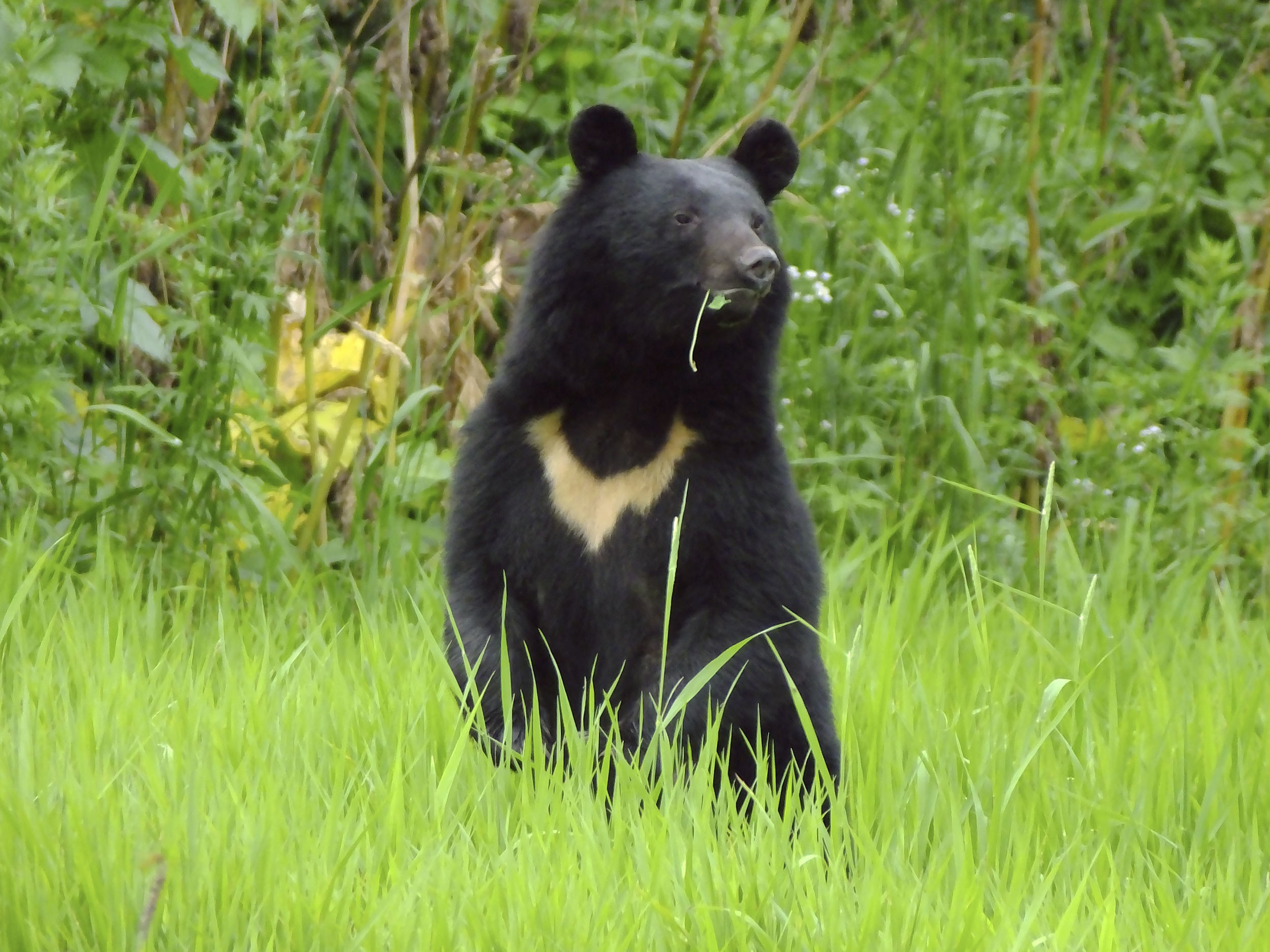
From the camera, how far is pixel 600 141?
317 cm

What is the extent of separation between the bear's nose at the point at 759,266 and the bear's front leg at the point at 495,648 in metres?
0.67

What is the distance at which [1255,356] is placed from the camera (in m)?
4.84

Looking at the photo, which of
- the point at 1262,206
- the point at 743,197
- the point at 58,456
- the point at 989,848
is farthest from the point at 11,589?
the point at 1262,206

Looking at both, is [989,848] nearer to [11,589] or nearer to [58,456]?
[11,589]

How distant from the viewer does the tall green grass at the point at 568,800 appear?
7.20ft

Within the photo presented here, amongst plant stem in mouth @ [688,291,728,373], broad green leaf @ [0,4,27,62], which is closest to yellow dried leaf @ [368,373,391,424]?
broad green leaf @ [0,4,27,62]

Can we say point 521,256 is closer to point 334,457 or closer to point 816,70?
point 334,457

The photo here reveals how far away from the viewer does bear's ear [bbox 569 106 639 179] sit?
10.2ft

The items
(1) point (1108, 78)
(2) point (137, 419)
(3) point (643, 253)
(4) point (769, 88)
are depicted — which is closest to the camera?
(3) point (643, 253)

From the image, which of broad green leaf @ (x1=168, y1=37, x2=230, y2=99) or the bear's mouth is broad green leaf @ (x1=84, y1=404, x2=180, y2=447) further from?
the bear's mouth

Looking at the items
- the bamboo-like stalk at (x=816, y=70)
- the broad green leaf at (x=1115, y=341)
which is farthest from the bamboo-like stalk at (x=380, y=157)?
the broad green leaf at (x=1115, y=341)

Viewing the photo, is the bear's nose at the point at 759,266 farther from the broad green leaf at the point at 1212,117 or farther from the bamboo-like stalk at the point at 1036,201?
the broad green leaf at the point at 1212,117

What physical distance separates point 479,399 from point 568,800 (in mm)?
2151

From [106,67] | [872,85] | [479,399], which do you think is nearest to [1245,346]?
[872,85]
